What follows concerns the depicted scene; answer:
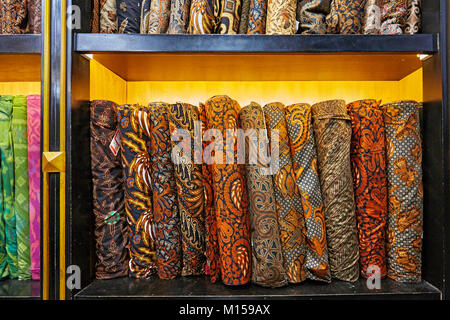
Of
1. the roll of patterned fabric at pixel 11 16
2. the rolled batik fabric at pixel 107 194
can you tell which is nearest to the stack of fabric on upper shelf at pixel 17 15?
the roll of patterned fabric at pixel 11 16

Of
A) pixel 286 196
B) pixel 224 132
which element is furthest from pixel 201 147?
pixel 286 196

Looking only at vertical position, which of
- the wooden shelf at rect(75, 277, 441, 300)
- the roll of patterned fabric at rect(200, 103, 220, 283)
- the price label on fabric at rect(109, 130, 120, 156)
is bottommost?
the wooden shelf at rect(75, 277, 441, 300)

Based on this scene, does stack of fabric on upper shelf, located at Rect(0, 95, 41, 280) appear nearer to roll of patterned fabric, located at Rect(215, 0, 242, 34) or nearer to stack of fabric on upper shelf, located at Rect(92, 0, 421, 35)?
stack of fabric on upper shelf, located at Rect(92, 0, 421, 35)

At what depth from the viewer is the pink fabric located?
673 mm

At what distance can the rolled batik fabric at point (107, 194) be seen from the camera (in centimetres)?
69

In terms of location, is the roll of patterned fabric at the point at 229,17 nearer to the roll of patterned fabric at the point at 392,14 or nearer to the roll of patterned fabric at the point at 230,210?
the roll of patterned fabric at the point at 230,210

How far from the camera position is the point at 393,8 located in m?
0.69

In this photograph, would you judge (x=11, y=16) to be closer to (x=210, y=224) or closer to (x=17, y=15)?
(x=17, y=15)

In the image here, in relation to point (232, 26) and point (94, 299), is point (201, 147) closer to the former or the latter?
point (232, 26)

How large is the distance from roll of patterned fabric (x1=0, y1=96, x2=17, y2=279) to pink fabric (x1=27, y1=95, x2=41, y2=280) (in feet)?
0.18

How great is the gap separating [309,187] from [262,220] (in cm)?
14

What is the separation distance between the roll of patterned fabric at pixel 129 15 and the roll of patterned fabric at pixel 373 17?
585 millimetres

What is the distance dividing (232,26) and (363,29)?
34 cm

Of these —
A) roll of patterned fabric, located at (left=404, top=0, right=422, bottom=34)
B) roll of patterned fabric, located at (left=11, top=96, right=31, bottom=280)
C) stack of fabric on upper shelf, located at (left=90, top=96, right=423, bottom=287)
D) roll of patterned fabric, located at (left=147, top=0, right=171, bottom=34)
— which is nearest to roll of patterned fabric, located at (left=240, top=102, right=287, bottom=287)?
stack of fabric on upper shelf, located at (left=90, top=96, right=423, bottom=287)
